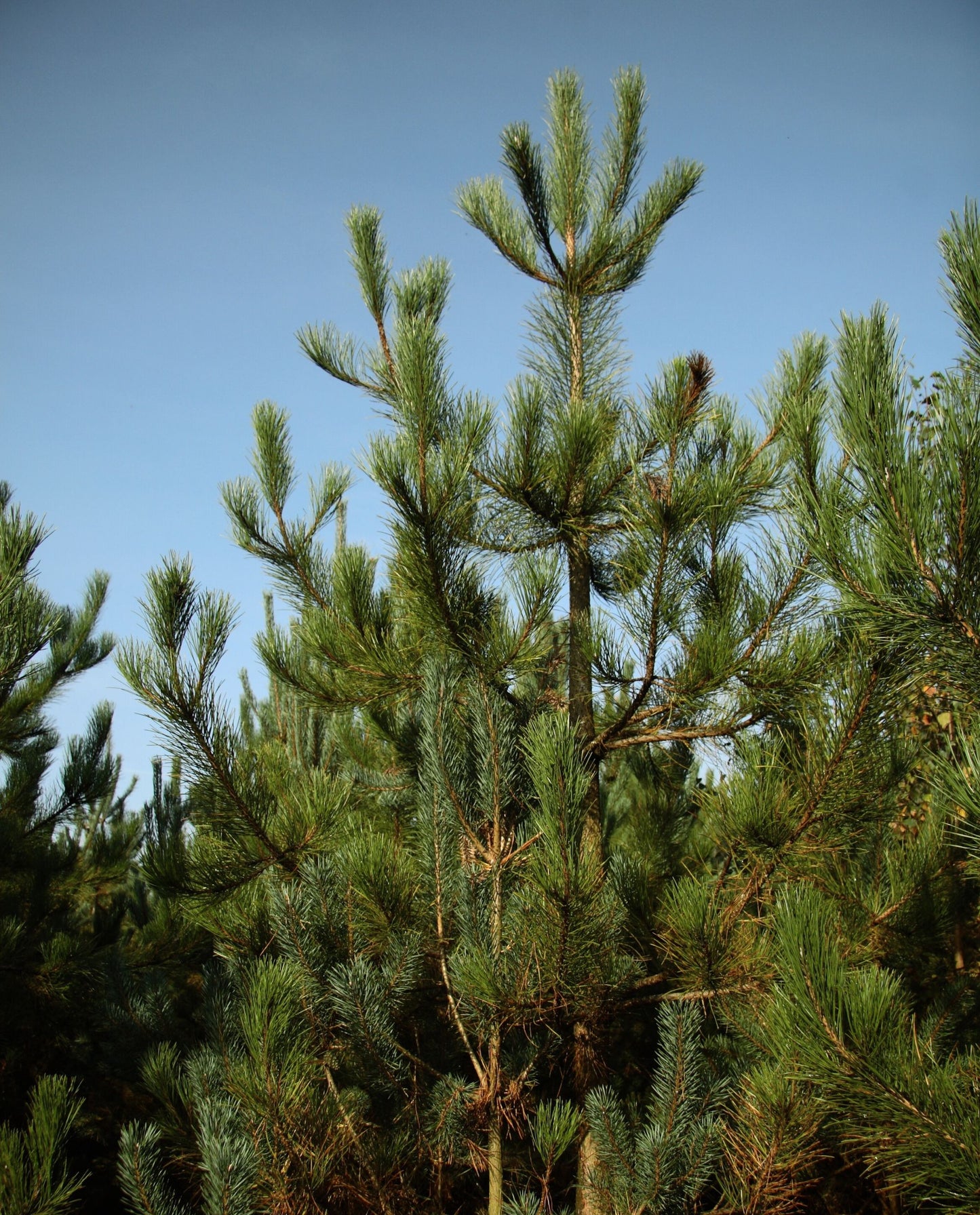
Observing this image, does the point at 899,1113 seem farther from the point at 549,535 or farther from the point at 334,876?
the point at 549,535

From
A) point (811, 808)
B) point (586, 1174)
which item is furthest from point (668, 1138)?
point (811, 808)

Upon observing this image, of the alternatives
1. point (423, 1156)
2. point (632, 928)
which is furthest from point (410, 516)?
point (423, 1156)

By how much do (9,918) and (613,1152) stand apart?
3803mm

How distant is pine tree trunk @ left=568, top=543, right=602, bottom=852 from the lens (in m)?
3.43

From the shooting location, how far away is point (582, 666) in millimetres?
3561

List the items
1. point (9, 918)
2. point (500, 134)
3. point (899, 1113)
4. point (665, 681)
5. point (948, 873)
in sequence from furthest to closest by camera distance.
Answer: point (9, 918)
point (500, 134)
point (948, 873)
point (665, 681)
point (899, 1113)

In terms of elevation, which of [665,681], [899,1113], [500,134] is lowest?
[899,1113]

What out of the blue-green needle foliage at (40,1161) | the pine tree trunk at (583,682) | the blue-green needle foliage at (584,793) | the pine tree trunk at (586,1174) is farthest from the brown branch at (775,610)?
the blue-green needle foliage at (40,1161)

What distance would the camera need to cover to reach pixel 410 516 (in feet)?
9.69

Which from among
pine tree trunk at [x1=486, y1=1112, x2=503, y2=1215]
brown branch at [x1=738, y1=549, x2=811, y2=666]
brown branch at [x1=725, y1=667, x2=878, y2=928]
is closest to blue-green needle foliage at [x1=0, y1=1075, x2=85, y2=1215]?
pine tree trunk at [x1=486, y1=1112, x2=503, y2=1215]

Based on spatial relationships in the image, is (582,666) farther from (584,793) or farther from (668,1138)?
(668,1138)

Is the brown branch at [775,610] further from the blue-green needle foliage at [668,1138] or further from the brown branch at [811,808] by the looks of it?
the blue-green needle foliage at [668,1138]

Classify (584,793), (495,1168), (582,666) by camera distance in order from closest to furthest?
(584,793), (495,1168), (582,666)

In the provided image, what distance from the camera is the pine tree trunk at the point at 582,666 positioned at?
3428 mm
